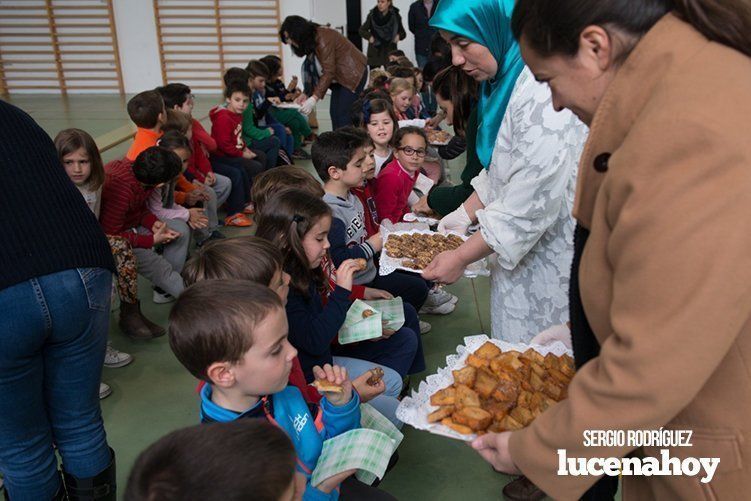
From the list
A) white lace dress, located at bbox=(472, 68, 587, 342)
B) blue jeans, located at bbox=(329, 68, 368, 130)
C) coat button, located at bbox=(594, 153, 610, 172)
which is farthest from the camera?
blue jeans, located at bbox=(329, 68, 368, 130)

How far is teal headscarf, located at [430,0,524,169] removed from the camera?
1.97 m

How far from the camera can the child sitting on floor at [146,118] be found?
4.51 m

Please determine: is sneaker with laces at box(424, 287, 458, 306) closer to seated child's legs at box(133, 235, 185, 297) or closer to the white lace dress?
seated child's legs at box(133, 235, 185, 297)

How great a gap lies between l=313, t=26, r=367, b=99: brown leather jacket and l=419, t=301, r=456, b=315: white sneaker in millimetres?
3411


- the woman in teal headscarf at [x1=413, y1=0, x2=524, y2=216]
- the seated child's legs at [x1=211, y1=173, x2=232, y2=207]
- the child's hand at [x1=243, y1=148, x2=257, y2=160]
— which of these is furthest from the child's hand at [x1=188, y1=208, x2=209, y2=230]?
the woman in teal headscarf at [x1=413, y1=0, x2=524, y2=216]

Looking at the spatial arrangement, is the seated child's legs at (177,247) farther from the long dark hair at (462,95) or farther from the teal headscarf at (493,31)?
the teal headscarf at (493,31)

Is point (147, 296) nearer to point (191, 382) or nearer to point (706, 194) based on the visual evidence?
point (191, 382)

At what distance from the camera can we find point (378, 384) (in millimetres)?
2105

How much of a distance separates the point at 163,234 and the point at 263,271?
211 cm

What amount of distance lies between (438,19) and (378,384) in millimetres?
1178

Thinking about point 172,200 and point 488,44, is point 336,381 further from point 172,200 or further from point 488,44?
point 172,200

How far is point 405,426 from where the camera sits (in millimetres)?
2869

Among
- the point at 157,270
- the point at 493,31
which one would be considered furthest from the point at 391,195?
the point at 493,31

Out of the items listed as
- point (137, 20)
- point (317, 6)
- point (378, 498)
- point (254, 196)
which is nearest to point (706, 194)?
point (378, 498)
